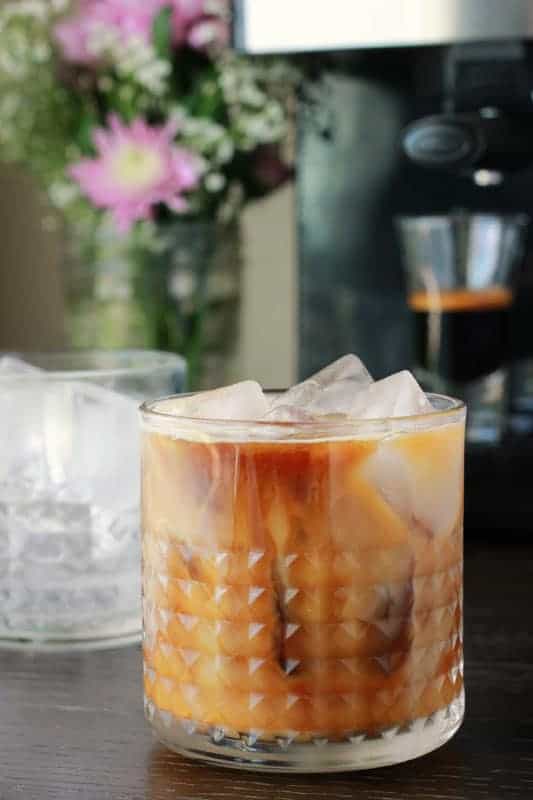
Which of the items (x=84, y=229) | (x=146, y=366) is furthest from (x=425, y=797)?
(x=84, y=229)

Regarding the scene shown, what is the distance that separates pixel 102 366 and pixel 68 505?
0.11 m

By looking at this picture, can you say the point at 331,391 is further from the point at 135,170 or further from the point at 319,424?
the point at 135,170

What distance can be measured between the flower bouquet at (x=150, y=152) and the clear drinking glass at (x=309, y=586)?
2.49 feet

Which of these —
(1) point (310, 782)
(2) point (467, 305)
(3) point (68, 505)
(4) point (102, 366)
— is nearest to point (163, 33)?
(2) point (467, 305)

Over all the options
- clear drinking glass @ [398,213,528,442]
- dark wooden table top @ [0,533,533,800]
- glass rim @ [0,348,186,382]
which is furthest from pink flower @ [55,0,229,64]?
dark wooden table top @ [0,533,533,800]

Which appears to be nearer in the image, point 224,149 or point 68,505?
point 68,505

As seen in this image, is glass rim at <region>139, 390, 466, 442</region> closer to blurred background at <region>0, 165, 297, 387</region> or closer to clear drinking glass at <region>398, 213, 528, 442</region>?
clear drinking glass at <region>398, 213, 528, 442</region>

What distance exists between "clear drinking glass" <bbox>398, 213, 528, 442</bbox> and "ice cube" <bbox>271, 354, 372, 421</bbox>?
43 cm

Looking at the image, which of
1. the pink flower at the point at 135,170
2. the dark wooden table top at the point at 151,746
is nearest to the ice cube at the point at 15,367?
the dark wooden table top at the point at 151,746

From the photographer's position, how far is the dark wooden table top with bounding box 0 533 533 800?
538mm

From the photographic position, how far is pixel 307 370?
3.59 ft

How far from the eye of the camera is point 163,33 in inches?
51.6

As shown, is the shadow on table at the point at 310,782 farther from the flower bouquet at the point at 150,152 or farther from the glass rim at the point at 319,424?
the flower bouquet at the point at 150,152

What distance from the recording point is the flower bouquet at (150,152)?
1290 mm
